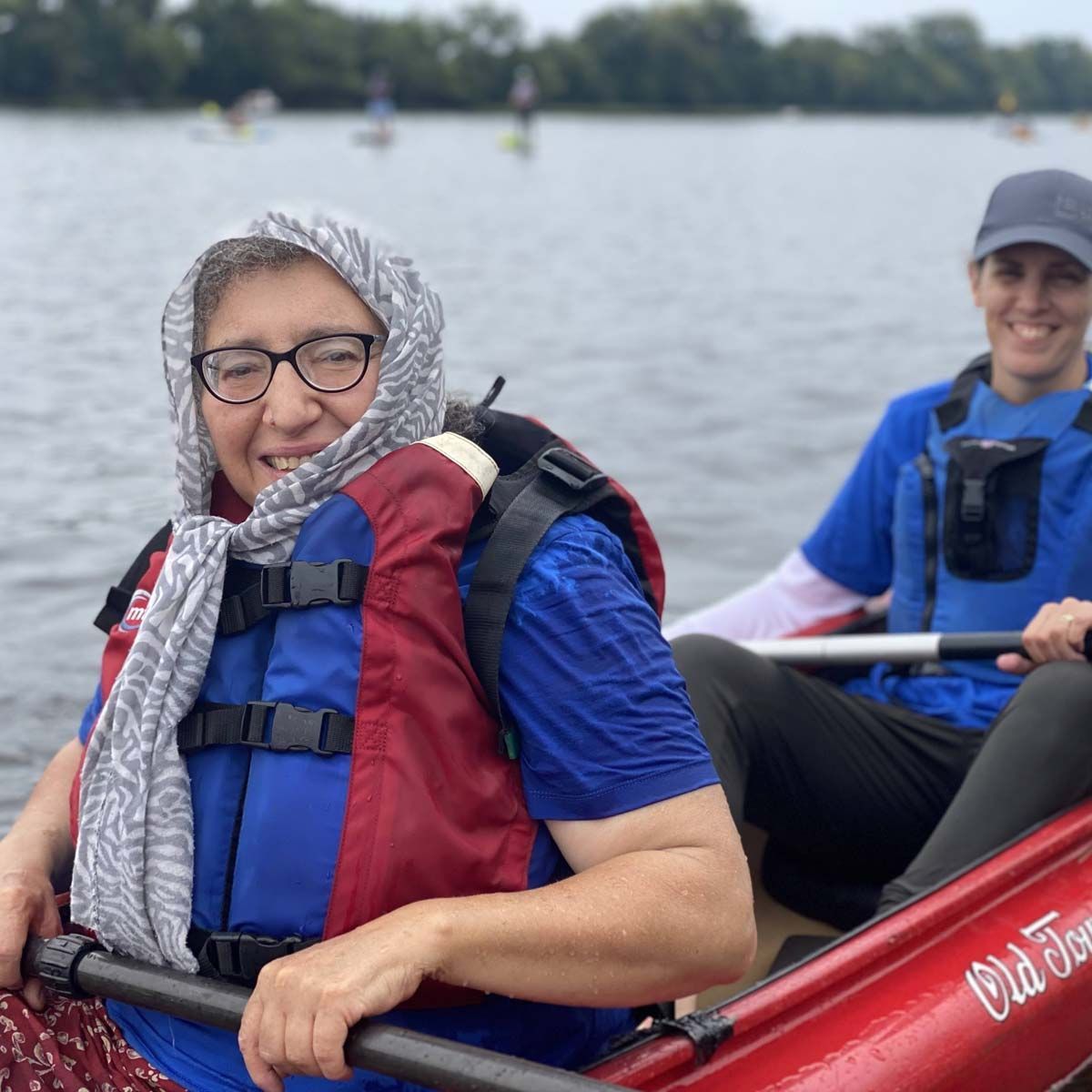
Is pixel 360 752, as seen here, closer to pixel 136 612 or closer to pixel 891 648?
pixel 136 612

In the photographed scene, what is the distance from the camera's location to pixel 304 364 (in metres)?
1.87

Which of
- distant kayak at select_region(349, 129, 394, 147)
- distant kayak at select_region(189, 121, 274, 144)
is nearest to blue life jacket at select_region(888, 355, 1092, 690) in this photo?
distant kayak at select_region(349, 129, 394, 147)

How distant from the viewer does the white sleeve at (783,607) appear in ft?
12.2

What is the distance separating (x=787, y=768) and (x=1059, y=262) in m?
1.13

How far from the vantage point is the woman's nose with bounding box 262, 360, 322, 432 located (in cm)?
187

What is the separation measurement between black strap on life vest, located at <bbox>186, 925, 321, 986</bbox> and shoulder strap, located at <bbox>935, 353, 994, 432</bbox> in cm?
203

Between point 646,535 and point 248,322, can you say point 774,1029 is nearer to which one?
point 646,535

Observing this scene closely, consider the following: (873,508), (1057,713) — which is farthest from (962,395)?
(1057,713)

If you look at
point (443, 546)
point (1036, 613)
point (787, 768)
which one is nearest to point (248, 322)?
point (443, 546)

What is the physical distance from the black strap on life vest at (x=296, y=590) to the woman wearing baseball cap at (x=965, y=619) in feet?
3.80

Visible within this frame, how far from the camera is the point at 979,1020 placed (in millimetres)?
2484

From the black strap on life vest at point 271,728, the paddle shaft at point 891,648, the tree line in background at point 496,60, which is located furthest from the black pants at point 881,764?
the tree line in background at point 496,60

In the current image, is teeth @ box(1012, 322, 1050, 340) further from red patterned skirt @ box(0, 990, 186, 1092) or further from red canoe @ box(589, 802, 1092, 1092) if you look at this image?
red patterned skirt @ box(0, 990, 186, 1092)

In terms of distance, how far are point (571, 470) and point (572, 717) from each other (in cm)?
31
